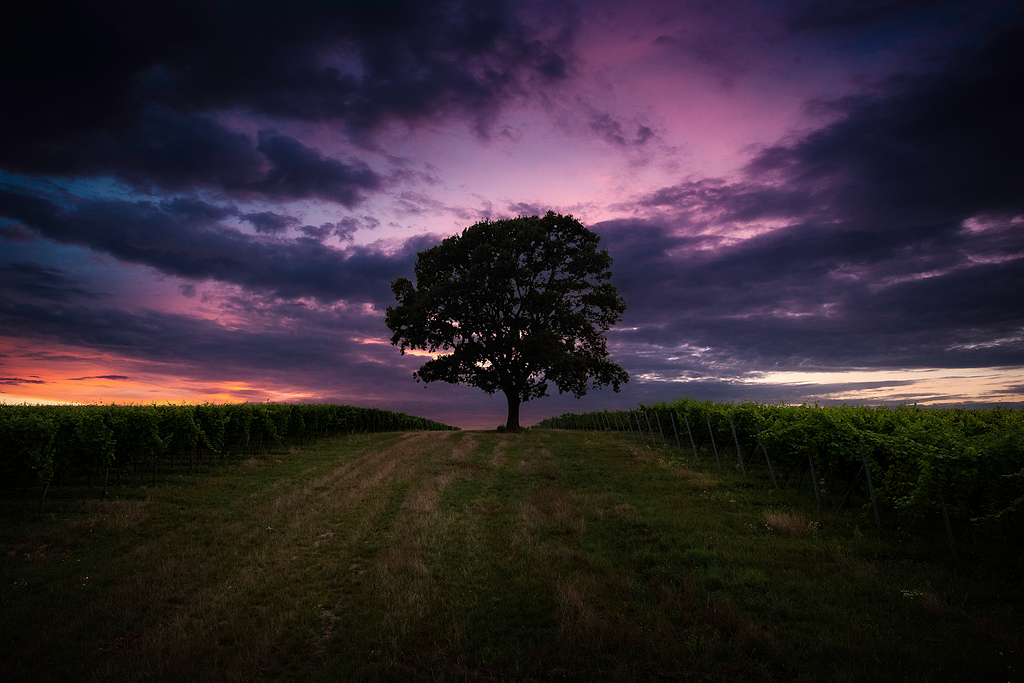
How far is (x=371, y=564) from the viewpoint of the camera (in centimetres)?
998

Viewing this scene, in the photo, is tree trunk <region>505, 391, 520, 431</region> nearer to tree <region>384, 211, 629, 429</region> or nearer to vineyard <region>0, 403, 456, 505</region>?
tree <region>384, 211, 629, 429</region>

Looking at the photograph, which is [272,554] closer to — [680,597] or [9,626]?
[9,626]

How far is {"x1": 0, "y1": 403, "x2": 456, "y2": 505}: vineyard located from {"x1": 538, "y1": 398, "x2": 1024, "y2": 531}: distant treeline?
954 inches

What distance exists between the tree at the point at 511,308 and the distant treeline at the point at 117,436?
14.9 metres

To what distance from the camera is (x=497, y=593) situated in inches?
324

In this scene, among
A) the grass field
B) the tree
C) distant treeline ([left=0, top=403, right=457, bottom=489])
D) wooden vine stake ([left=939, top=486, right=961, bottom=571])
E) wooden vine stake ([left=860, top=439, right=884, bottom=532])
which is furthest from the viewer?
the tree

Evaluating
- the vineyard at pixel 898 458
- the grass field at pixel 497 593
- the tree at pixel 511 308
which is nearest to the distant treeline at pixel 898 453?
the vineyard at pixel 898 458

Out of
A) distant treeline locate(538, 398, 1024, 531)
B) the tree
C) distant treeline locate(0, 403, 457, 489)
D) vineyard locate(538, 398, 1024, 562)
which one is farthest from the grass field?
the tree

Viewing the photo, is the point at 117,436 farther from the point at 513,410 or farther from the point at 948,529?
the point at 513,410

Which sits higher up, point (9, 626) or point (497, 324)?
point (497, 324)

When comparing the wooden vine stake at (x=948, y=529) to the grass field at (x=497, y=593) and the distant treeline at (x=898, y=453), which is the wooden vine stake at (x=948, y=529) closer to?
the distant treeline at (x=898, y=453)

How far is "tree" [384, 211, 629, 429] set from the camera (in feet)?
125

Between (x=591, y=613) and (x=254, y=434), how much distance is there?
2773cm

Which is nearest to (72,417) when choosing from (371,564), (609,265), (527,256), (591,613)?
(371,564)
